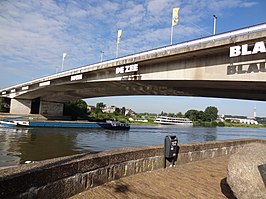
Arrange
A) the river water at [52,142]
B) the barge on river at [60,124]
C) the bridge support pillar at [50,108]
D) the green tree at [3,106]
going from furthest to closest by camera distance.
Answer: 1. the green tree at [3,106]
2. the bridge support pillar at [50,108]
3. the barge on river at [60,124]
4. the river water at [52,142]

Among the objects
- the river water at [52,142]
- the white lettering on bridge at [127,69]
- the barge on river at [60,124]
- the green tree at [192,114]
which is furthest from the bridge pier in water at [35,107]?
the green tree at [192,114]

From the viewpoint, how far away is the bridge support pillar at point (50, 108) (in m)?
55.0

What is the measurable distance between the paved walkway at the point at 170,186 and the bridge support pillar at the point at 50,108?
52.6 meters

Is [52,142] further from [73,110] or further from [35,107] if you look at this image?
[73,110]

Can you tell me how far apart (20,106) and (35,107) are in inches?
199

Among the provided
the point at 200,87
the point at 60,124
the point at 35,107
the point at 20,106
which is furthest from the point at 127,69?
the point at 35,107

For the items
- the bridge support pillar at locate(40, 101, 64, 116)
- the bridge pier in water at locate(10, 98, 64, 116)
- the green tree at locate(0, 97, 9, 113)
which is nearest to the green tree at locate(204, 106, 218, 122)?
the bridge support pillar at locate(40, 101, 64, 116)

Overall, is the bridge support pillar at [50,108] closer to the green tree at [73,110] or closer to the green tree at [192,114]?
the green tree at [73,110]

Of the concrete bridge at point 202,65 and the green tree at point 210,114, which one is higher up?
the concrete bridge at point 202,65

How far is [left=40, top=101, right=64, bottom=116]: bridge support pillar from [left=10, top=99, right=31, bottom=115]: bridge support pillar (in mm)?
2980

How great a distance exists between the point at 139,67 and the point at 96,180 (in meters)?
16.2

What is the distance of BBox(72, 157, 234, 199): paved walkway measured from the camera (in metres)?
4.78

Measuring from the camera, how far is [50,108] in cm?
5678

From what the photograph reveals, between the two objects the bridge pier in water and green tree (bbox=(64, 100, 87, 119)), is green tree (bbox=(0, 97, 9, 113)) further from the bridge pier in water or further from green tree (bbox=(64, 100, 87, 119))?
green tree (bbox=(64, 100, 87, 119))
